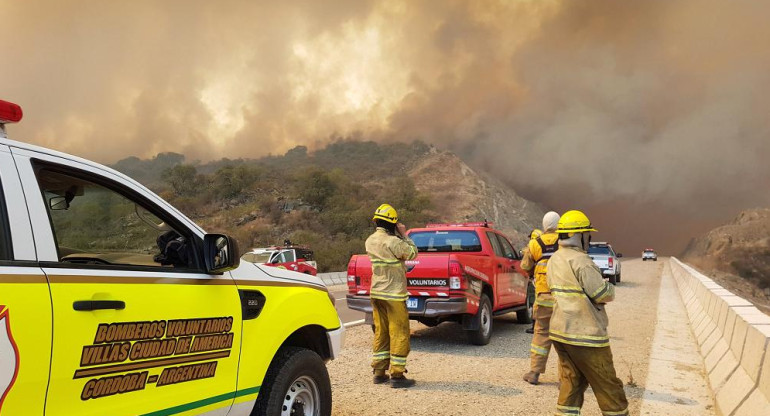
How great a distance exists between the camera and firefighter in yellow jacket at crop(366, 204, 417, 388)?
6.23 m

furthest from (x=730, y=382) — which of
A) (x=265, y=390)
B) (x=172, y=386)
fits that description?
(x=172, y=386)

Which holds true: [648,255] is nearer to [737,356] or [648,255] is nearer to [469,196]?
[469,196]

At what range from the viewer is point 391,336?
20.6ft

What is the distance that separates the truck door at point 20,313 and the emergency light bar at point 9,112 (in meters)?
0.32

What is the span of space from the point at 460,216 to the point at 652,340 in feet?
233

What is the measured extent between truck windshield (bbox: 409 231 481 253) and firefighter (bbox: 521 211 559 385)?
2.15 meters

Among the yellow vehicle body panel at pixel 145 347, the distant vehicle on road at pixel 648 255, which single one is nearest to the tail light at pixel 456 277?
the yellow vehicle body panel at pixel 145 347

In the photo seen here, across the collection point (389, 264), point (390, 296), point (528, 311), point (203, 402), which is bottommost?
point (528, 311)

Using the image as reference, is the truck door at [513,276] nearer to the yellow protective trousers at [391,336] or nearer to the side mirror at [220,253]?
the yellow protective trousers at [391,336]

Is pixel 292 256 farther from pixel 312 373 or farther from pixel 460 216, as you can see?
pixel 460 216

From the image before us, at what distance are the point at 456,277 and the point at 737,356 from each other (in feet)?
11.4

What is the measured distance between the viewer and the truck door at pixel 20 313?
211 centimetres

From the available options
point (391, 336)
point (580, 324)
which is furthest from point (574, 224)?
point (391, 336)

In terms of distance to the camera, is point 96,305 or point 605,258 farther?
point 605,258
